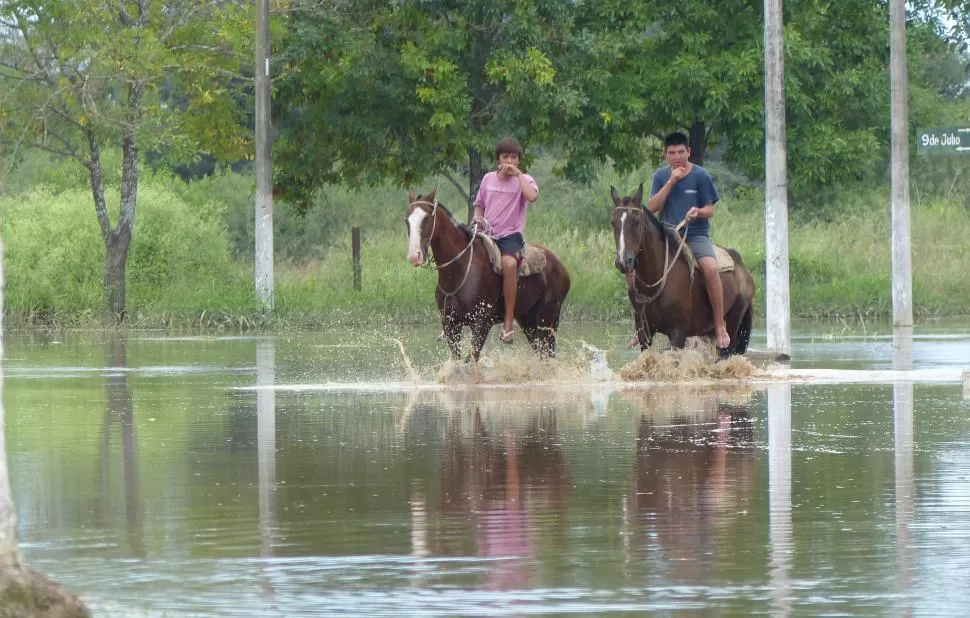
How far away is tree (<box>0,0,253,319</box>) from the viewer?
35031mm

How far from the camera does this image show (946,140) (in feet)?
94.7

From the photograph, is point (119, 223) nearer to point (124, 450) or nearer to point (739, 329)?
point (739, 329)

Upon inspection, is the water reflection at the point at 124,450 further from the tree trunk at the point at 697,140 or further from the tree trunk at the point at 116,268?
the tree trunk at the point at 697,140

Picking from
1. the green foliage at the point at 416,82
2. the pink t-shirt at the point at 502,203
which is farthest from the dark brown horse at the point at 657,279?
the green foliage at the point at 416,82

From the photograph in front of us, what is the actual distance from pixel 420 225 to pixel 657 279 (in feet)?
7.14

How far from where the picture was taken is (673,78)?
35.7 meters

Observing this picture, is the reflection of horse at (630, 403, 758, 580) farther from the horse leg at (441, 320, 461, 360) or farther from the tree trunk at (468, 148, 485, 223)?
the tree trunk at (468, 148, 485, 223)

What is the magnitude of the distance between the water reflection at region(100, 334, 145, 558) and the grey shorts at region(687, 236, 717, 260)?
17.5 ft

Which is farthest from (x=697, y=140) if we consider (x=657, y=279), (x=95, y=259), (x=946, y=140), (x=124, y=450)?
(x=124, y=450)

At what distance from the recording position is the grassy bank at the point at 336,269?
3625 centimetres

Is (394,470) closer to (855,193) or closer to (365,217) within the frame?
(855,193)

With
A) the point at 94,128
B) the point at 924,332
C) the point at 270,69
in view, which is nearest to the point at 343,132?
the point at 270,69

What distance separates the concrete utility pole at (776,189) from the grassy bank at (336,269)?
1351 cm

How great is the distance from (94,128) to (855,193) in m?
24.8
